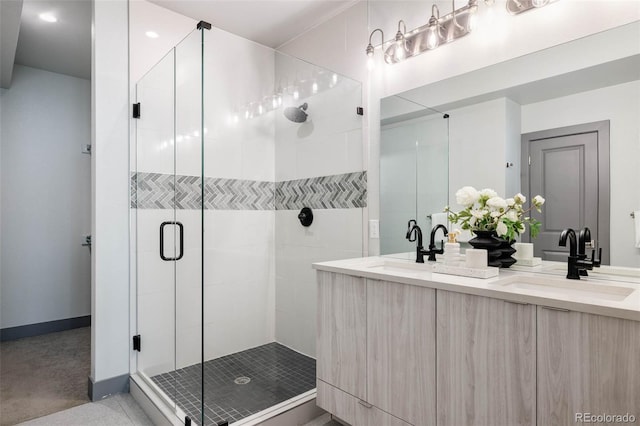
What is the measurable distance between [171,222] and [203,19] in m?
1.66

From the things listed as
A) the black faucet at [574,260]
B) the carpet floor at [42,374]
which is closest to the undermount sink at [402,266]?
the black faucet at [574,260]

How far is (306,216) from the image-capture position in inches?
94.6

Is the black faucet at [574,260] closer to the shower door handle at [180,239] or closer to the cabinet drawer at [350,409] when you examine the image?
the cabinet drawer at [350,409]

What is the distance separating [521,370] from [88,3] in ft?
10.6

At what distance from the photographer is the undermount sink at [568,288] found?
4.03 ft

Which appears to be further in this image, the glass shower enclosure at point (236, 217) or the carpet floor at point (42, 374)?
the carpet floor at point (42, 374)

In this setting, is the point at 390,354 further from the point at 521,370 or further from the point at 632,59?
the point at 632,59

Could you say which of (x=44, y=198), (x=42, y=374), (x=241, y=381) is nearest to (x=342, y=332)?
(x=241, y=381)

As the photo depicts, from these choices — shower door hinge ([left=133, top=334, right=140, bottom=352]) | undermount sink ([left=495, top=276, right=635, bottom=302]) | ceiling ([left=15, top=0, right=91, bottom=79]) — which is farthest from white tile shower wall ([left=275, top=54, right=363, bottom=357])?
ceiling ([left=15, top=0, right=91, bottom=79])

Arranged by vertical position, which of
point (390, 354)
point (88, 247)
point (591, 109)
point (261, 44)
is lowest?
point (390, 354)

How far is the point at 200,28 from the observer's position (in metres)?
1.59

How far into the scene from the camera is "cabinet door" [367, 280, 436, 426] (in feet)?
4.45

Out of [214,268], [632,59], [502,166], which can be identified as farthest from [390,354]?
[632,59]

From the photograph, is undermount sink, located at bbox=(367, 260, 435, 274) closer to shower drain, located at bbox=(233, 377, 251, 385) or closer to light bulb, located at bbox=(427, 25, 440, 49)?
shower drain, located at bbox=(233, 377, 251, 385)
